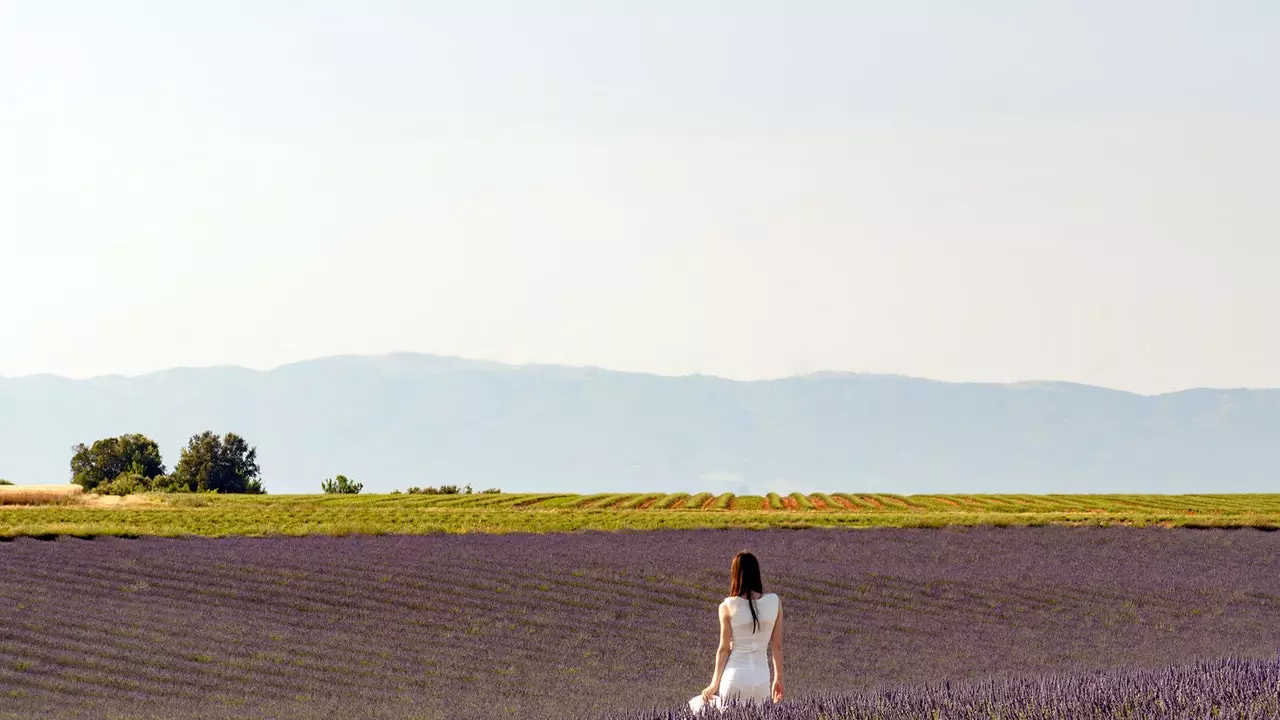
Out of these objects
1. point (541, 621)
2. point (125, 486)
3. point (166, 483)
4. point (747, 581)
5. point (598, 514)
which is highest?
point (166, 483)

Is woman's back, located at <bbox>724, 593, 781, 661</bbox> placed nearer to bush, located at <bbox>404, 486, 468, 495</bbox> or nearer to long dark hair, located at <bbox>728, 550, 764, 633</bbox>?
long dark hair, located at <bbox>728, 550, 764, 633</bbox>

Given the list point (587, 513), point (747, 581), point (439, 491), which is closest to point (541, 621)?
point (747, 581)

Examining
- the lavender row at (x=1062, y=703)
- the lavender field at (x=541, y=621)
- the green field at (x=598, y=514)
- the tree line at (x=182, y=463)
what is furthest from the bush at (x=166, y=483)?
the lavender row at (x=1062, y=703)

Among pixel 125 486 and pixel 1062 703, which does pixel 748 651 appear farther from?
pixel 125 486

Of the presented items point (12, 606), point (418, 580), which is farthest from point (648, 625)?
point (12, 606)

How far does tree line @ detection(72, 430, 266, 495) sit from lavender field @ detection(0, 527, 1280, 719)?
53873 millimetres

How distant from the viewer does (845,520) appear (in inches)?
1403

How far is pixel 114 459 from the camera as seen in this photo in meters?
78.6

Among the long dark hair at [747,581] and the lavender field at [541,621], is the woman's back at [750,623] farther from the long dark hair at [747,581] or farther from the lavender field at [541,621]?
the lavender field at [541,621]

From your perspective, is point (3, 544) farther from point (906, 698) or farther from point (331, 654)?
point (906, 698)

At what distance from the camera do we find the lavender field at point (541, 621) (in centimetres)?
1295

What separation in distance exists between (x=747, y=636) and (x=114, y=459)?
3053 inches

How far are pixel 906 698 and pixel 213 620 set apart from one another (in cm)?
1192

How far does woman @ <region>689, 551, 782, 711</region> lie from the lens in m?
8.12
